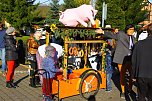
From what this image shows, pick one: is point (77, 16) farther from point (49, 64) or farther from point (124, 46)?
point (49, 64)

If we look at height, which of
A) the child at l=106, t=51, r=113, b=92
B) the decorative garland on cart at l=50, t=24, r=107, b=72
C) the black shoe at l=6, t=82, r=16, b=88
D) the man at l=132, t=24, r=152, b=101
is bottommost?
the black shoe at l=6, t=82, r=16, b=88

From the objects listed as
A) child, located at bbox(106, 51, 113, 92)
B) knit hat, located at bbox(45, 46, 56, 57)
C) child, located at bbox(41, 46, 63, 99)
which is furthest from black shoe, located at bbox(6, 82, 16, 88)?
child, located at bbox(106, 51, 113, 92)

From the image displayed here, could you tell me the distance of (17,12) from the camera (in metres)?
43.6

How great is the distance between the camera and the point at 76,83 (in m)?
7.50

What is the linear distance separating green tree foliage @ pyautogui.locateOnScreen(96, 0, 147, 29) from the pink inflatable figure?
25106 mm

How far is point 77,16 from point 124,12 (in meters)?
28.5

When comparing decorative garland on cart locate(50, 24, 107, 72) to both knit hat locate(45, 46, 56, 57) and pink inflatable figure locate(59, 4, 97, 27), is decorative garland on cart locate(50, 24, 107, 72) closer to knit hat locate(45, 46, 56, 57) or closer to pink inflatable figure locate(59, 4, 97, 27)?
pink inflatable figure locate(59, 4, 97, 27)

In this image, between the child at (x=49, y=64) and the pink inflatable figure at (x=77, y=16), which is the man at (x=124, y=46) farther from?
the child at (x=49, y=64)

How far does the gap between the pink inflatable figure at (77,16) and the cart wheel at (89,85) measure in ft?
4.23

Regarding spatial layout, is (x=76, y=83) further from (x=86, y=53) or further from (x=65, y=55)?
(x=86, y=53)

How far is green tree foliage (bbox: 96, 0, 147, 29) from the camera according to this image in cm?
3383

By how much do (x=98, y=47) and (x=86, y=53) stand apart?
0.56 m

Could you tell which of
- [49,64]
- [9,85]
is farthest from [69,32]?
[9,85]

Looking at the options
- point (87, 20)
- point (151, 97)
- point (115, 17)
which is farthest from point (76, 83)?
point (115, 17)
